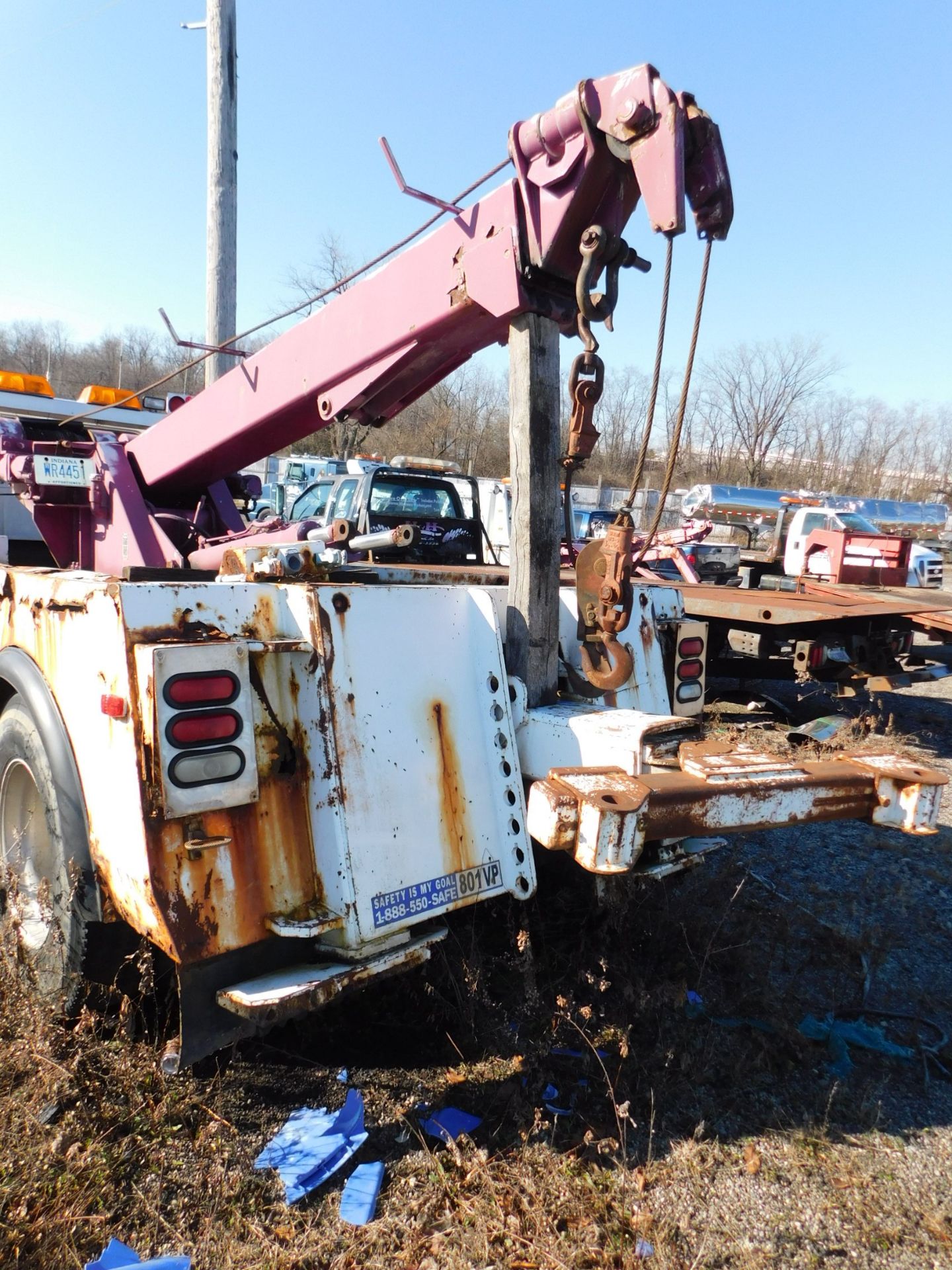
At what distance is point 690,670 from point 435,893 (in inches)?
67.7

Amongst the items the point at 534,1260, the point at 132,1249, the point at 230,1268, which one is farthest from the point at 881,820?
the point at 132,1249

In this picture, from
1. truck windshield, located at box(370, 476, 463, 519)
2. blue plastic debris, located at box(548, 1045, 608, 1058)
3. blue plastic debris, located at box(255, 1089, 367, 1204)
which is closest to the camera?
blue plastic debris, located at box(255, 1089, 367, 1204)

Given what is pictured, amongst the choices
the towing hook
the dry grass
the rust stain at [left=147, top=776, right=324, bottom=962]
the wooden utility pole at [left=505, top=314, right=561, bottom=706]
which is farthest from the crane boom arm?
the dry grass

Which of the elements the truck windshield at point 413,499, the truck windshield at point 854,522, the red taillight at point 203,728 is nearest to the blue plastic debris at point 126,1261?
the red taillight at point 203,728

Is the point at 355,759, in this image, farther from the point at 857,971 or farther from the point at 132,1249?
the point at 857,971

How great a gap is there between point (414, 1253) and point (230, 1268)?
16.5 inches

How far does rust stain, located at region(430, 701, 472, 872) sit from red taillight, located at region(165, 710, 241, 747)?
633 millimetres

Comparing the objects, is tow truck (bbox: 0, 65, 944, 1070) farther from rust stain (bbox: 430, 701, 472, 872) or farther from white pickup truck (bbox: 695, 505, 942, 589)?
white pickup truck (bbox: 695, 505, 942, 589)

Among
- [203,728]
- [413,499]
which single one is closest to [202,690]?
[203,728]

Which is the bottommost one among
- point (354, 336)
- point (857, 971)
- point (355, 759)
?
point (857, 971)

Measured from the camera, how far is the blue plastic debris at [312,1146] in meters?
2.16

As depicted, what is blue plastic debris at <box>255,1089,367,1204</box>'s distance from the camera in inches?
84.9

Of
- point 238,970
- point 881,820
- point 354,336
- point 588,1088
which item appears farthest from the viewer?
point 354,336

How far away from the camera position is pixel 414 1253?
1.96 metres
